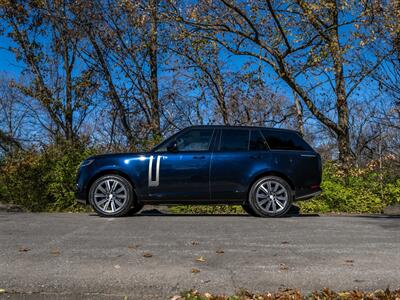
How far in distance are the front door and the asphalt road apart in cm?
111

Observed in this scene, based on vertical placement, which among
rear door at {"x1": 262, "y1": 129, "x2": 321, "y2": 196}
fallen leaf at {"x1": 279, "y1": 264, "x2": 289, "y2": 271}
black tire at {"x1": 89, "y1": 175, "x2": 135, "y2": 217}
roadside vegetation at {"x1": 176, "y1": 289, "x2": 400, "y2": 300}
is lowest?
roadside vegetation at {"x1": 176, "y1": 289, "x2": 400, "y2": 300}

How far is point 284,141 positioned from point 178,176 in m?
2.19

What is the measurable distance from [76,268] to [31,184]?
27.8 feet

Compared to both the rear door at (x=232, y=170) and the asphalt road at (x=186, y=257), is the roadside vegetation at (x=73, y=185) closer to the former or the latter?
the rear door at (x=232, y=170)

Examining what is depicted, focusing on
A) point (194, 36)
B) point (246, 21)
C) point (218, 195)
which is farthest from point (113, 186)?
point (246, 21)

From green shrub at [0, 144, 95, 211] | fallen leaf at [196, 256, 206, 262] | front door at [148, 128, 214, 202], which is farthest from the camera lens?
green shrub at [0, 144, 95, 211]

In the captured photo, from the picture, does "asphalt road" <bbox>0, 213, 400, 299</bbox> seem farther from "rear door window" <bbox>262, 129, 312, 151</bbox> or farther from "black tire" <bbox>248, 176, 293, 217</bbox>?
"rear door window" <bbox>262, 129, 312, 151</bbox>

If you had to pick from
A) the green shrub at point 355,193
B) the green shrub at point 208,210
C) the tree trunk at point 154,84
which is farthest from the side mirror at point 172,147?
the tree trunk at point 154,84

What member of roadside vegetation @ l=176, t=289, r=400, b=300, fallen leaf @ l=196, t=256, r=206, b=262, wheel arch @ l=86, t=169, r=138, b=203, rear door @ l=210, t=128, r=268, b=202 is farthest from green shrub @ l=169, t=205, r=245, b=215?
roadside vegetation @ l=176, t=289, r=400, b=300

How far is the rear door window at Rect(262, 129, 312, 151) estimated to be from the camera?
398 inches

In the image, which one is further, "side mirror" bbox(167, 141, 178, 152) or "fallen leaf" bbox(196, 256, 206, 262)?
"side mirror" bbox(167, 141, 178, 152)

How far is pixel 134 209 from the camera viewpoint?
10.5 metres

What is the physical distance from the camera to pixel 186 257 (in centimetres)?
572

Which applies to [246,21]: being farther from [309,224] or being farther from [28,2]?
[309,224]
